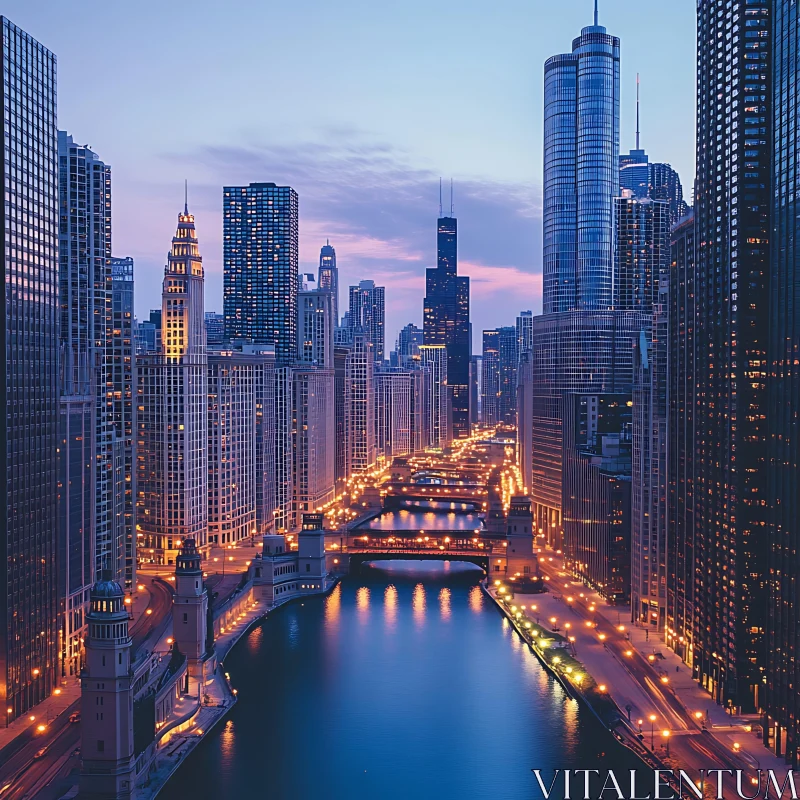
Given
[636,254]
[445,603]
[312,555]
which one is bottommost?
[445,603]

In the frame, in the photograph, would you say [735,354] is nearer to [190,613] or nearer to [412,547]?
[190,613]

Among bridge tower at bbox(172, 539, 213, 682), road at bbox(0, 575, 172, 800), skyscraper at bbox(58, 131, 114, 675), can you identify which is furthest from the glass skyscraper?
skyscraper at bbox(58, 131, 114, 675)

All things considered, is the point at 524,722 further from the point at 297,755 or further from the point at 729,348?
the point at 729,348

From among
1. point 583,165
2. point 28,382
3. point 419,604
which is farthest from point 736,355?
point 583,165

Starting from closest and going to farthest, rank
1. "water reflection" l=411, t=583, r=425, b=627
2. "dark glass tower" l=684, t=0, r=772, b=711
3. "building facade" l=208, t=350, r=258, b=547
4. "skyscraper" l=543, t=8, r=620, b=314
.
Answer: "dark glass tower" l=684, t=0, r=772, b=711 → "water reflection" l=411, t=583, r=425, b=627 → "building facade" l=208, t=350, r=258, b=547 → "skyscraper" l=543, t=8, r=620, b=314

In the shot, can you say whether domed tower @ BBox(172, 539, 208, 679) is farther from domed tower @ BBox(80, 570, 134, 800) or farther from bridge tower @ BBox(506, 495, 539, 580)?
bridge tower @ BBox(506, 495, 539, 580)

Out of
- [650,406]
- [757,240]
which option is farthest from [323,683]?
[757,240]
